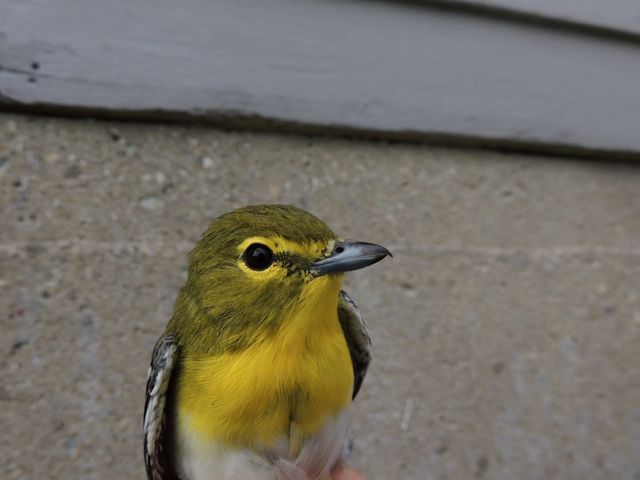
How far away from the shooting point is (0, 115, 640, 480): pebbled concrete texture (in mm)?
2373

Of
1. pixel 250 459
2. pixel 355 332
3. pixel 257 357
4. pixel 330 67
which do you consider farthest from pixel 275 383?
pixel 330 67

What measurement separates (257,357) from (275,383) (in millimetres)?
85

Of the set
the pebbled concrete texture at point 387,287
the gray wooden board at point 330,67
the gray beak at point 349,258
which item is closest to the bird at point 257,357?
the gray beak at point 349,258

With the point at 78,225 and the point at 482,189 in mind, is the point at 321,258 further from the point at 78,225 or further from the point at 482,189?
the point at 482,189

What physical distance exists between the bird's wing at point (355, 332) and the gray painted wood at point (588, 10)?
5.31 ft

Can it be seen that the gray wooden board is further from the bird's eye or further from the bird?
the bird's eye

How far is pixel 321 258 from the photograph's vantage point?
1.65 metres

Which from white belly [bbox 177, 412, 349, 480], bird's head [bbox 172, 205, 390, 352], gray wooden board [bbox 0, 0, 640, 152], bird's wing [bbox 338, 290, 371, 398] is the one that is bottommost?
white belly [bbox 177, 412, 349, 480]

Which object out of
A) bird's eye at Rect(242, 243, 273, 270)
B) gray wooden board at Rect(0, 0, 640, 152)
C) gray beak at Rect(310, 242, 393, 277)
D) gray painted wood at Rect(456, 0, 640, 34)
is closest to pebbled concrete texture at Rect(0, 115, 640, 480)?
gray wooden board at Rect(0, 0, 640, 152)

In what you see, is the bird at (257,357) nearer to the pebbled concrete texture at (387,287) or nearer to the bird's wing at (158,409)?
the bird's wing at (158,409)

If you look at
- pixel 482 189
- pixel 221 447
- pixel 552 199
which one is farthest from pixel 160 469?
pixel 552 199

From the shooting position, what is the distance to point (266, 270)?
1.68 metres

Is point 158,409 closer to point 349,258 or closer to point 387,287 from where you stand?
point 349,258

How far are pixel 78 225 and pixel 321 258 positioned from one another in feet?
4.01
